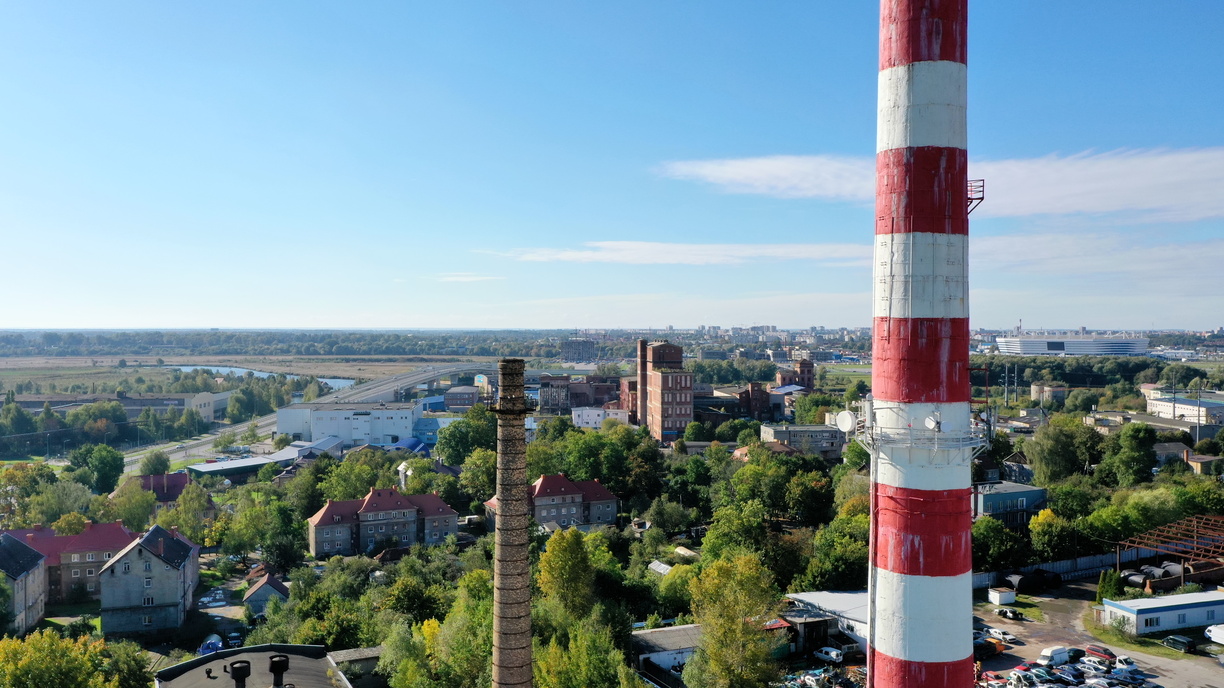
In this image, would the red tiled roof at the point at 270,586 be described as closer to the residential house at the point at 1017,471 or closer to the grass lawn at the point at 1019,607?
the grass lawn at the point at 1019,607

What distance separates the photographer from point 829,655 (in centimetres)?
3397

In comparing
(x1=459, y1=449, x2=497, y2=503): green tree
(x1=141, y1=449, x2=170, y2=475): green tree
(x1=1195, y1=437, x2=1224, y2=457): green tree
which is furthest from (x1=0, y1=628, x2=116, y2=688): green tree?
(x1=1195, y1=437, x2=1224, y2=457): green tree

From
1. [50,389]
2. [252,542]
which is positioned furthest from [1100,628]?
[50,389]

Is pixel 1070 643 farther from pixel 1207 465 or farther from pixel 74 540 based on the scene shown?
pixel 74 540

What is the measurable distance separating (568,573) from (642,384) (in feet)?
213

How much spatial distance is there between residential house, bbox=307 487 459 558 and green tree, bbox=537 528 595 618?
1983 centimetres

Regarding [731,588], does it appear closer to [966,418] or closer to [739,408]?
[966,418]

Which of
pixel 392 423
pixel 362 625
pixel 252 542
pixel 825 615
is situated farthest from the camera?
pixel 392 423

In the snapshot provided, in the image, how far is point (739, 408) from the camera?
107000mm

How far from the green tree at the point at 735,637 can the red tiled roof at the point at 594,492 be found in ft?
94.3

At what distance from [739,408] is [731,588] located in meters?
77.4

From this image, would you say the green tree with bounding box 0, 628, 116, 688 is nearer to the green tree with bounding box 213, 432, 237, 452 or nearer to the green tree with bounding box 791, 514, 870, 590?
the green tree with bounding box 791, 514, 870, 590

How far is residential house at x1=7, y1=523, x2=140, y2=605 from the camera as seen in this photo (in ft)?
147

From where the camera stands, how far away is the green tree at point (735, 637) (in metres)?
29.0
